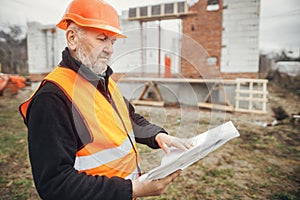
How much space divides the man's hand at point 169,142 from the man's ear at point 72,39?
1.81ft

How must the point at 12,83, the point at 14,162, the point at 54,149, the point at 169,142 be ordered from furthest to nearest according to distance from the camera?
the point at 12,83 → the point at 14,162 → the point at 169,142 → the point at 54,149

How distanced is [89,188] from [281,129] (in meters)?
5.11

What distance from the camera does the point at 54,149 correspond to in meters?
0.65

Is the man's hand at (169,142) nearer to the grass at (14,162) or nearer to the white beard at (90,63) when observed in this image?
the white beard at (90,63)

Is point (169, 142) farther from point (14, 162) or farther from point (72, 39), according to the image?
point (14, 162)

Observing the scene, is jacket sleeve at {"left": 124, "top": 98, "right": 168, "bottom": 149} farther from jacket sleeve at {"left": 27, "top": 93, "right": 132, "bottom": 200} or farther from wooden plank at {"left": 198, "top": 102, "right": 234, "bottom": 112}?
wooden plank at {"left": 198, "top": 102, "right": 234, "bottom": 112}

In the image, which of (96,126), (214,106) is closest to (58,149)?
(96,126)

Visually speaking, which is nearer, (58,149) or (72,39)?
(58,149)

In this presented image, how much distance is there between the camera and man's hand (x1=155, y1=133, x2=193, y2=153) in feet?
3.05

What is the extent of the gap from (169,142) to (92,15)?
623 millimetres

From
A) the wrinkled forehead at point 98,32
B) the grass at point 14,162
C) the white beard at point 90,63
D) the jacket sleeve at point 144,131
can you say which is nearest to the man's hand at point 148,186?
the jacket sleeve at point 144,131

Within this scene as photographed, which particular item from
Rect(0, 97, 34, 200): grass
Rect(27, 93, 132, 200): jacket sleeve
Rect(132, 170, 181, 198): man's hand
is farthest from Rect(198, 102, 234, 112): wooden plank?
Rect(0, 97, 34, 200): grass

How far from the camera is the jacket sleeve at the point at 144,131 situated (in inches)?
42.8

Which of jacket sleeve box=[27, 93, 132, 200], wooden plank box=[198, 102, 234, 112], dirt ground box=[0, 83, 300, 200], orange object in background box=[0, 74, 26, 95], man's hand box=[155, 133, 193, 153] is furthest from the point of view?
orange object in background box=[0, 74, 26, 95]
